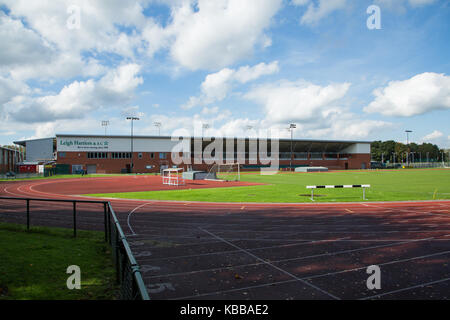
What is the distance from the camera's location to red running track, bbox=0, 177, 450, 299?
226 inches

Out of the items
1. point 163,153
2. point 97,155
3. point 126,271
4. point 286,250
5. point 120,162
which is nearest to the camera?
point 126,271

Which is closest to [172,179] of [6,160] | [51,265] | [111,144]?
[51,265]

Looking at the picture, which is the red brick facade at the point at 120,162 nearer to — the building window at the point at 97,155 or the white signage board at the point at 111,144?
the building window at the point at 97,155

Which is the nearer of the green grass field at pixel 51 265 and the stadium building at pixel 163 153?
the green grass field at pixel 51 265

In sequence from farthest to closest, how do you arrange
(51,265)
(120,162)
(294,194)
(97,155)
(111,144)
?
(120,162)
(111,144)
(97,155)
(294,194)
(51,265)

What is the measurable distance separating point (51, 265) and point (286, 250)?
5.92m

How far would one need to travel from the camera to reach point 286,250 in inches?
333

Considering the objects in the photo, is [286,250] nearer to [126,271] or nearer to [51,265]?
[126,271]

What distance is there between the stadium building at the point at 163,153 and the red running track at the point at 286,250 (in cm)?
5823

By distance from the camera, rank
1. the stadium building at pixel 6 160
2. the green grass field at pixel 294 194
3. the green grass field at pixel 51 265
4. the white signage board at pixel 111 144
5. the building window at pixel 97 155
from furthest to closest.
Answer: the building window at pixel 97 155 < the white signage board at pixel 111 144 < the stadium building at pixel 6 160 < the green grass field at pixel 294 194 < the green grass field at pixel 51 265

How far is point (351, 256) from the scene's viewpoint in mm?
7766

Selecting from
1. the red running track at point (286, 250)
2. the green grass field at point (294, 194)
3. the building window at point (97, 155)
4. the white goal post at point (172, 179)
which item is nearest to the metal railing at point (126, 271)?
the red running track at point (286, 250)

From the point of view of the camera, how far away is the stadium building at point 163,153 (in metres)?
69.6
